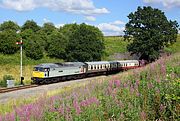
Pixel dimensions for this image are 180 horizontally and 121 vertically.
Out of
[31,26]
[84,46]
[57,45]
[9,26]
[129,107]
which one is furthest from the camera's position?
[31,26]

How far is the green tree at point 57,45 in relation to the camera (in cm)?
5847

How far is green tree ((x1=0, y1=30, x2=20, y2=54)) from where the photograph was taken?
175 ft

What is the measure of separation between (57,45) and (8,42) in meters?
8.96

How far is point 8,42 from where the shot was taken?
178 ft

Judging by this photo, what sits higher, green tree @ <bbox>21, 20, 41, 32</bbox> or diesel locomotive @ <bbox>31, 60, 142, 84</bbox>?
green tree @ <bbox>21, 20, 41, 32</bbox>

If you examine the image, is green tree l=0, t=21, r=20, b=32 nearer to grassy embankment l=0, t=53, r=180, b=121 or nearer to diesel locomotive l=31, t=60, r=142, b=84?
diesel locomotive l=31, t=60, r=142, b=84

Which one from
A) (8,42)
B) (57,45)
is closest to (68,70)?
(8,42)

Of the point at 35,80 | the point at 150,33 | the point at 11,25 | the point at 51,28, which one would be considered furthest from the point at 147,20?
the point at 35,80

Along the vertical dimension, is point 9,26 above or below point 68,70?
above

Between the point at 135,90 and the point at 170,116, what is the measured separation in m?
1.82

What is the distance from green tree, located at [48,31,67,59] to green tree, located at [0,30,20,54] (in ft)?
20.3

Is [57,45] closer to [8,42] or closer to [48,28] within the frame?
[8,42]

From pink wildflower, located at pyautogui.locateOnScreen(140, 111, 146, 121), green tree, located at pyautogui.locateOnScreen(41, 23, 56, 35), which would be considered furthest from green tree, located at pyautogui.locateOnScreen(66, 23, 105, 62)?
pink wildflower, located at pyautogui.locateOnScreen(140, 111, 146, 121)

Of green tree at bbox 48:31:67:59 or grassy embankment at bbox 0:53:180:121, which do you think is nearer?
grassy embankment at bbox 0:53:180:121
